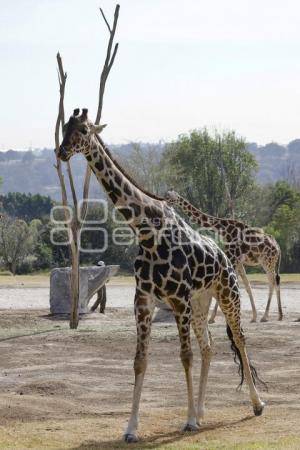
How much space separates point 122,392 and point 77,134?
3.65 meters

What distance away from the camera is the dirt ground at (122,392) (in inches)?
342

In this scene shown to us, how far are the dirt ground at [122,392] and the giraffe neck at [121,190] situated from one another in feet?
6.16

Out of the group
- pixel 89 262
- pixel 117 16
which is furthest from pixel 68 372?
pixel 89 262

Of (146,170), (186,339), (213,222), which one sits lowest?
(186,339)

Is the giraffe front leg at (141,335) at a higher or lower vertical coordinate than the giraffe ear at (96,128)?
lower

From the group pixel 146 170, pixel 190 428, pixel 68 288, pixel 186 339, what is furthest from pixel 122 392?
pixel 146 170

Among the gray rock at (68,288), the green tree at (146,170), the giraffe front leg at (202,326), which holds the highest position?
the green tree at (146,170)

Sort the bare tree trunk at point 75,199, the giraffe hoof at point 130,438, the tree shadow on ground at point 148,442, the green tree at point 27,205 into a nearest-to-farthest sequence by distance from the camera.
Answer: the tree shadow on ground at point 148,442
the giraffe hoof at point 130,438
the bare tree trunk at point 75,199
the green tree at point 27,205

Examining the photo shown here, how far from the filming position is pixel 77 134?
8.74 m

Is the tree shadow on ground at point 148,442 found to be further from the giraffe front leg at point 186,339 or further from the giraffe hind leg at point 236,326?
the giraffe hind leg at point 236,326

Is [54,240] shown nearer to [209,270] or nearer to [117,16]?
[117,16]

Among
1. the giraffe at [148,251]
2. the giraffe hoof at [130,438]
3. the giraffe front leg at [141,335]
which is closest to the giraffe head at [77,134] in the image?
the giraffe at [148,251]

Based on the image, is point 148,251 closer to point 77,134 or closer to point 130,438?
point 77,134

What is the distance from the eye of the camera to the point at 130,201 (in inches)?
357
